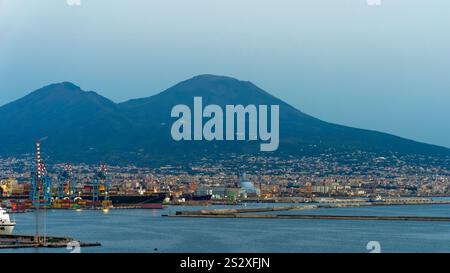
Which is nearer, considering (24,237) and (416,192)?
(24,237)

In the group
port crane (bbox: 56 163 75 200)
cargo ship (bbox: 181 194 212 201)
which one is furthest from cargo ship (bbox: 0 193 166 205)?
cargo ship (bbox: 181 194 212 201)

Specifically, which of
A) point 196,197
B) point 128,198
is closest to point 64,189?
point 128,198

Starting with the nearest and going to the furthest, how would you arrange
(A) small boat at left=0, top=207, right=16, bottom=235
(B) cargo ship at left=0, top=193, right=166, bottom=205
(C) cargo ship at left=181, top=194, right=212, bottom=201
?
(A) small boat at left=0, top=207, right=16, bottom=235 → (B) cargo ship at left=0, top=193, right=166, bottom=205 → (C) cargo ship at left=181, top=194, right=212, bottom=201

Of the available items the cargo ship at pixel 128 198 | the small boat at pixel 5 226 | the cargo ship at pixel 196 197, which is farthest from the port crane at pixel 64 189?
the small boat at pixel 5 226

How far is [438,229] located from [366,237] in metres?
7.58

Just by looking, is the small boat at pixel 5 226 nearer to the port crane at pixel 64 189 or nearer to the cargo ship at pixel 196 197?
the port crane at pixel 64 189

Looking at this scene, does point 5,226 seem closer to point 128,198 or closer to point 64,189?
point 128,198

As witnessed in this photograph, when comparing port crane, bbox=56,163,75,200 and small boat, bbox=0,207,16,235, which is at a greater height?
port crane, bbox=56,163,75,200

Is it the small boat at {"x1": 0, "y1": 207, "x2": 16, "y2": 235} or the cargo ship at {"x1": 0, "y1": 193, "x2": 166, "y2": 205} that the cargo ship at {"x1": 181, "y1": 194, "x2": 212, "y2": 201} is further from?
the small boat at {"x1": 0, "y1": 207, "x2": 16, "y2": 235}

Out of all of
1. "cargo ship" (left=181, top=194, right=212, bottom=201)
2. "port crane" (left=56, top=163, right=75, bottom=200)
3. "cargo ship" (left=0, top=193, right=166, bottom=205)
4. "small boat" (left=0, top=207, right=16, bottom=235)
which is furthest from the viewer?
"cargo ship" (left=181, top=194, right=212, bottom=201)

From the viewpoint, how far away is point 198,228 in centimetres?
4241

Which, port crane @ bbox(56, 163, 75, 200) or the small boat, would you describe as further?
port crane @ bbox(56, 163, 75, 200)

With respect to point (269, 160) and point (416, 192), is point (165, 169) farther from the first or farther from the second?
point (416, 192)
